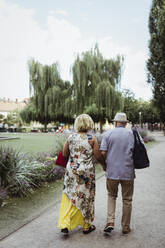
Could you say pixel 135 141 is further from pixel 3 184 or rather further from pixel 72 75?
pixel 72 75

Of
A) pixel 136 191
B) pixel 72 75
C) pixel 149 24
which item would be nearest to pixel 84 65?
pixel 72 75

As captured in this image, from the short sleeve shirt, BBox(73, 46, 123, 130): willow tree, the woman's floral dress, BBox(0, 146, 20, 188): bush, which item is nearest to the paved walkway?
the woman's floral dress

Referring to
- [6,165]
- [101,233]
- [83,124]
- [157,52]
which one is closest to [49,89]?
[157,52]

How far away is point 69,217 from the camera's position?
3.58 meters

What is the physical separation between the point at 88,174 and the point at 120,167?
473 mm

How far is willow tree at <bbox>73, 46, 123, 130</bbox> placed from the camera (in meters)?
28.3

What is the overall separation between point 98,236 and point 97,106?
25949 mm

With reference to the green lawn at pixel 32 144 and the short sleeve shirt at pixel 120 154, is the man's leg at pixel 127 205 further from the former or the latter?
the green lawn at pixel 32 144

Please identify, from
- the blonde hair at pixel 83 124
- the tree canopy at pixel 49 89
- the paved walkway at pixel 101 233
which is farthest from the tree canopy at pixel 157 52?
the tree canopy at pixel 49 89

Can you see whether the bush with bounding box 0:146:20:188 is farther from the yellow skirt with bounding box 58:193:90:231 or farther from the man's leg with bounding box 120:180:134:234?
the man's leg with bounding box 120:180:134:234

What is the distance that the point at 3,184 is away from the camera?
5688mm

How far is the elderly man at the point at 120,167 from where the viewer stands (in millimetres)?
3693

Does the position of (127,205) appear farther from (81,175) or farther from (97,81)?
(97,81)

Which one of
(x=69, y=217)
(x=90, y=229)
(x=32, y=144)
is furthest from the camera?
(x=32, y=144)
